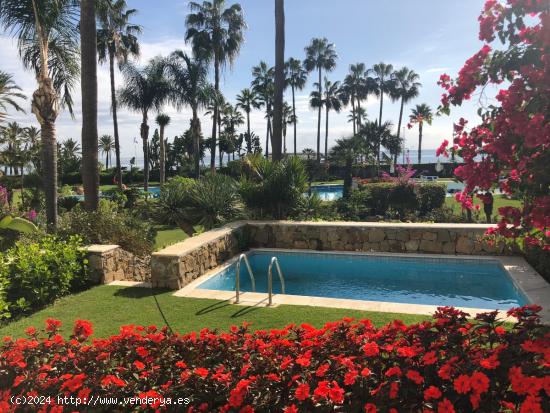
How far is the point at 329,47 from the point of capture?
49.2 metres

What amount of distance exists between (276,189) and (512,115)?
28.0 ft

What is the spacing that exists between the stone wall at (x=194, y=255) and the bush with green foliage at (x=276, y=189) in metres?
1.12

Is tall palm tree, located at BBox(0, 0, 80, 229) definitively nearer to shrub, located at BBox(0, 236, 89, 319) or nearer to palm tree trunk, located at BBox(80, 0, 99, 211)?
palm tree trunk, located at BBox(80, 0, 99, 211)

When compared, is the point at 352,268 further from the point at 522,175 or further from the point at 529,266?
the point at 522,175

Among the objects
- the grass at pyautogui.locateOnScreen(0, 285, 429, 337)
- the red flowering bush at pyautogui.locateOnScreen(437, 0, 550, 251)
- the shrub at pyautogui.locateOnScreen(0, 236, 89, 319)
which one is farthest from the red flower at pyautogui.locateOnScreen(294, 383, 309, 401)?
the shrub at pyautogui.locateOnScreen(0, 236, 89, 319)

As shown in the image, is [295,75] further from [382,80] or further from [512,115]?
[512,115]

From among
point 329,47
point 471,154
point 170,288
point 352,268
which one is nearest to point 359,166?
point 329,47

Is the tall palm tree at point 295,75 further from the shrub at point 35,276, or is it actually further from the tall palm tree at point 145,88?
the shrub at point 35,276

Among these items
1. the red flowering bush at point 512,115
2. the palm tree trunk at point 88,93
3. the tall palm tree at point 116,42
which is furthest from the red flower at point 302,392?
the tall palm tree at point 116,42

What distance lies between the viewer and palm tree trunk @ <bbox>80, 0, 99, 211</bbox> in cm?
955

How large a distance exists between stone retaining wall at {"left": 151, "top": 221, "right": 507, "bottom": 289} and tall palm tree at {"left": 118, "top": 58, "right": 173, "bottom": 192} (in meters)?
19.0

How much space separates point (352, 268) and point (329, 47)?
148ft

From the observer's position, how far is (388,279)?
8398mm

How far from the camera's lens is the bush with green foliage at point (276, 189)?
36.1 feet
